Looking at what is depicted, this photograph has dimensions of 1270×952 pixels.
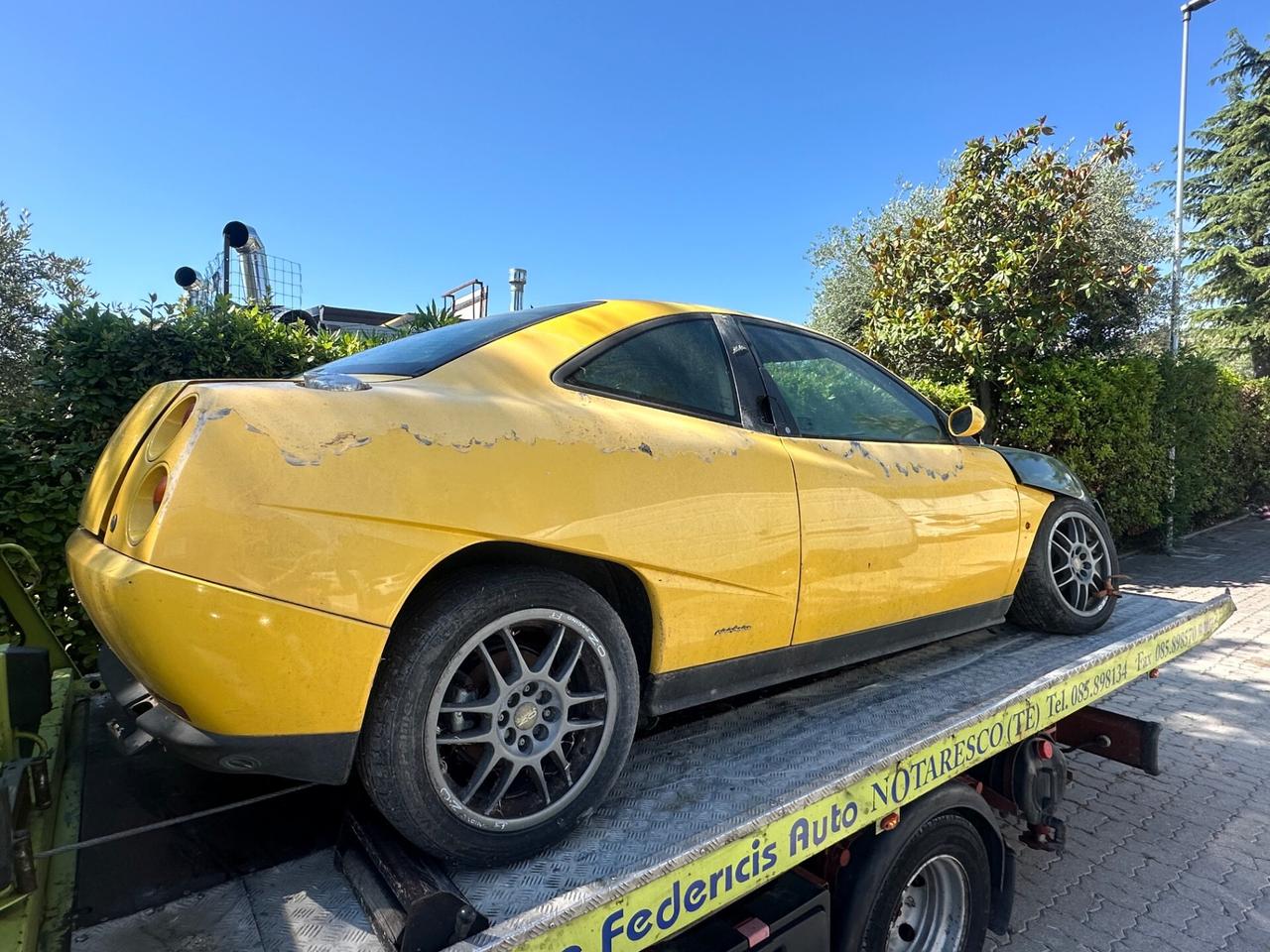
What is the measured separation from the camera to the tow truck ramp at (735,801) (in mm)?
1464

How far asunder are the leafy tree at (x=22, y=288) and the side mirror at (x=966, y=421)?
737 cm

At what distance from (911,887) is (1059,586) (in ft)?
5.50

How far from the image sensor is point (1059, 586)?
11.2 ft

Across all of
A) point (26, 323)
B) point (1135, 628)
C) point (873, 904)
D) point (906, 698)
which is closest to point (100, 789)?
point (873, 904)

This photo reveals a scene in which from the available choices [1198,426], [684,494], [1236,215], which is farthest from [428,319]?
[1236,215]

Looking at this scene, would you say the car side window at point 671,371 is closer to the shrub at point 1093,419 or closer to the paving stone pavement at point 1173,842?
the paving stone pavement at point 1173,842

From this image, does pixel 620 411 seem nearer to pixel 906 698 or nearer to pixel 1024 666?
pixel 906 698

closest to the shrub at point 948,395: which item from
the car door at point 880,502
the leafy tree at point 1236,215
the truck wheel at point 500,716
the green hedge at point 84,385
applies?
the car door at point 880,502

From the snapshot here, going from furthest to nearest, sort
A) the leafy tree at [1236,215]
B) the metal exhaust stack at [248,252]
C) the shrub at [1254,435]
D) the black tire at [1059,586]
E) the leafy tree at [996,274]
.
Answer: the leafy tree at [1236,215] < the shrub at [1254,435] < the metal exhaust stack at [248,252] < the leafy tree at [996,274] < the black tire at [1059,586]

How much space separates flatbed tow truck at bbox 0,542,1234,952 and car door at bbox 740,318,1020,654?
32cm

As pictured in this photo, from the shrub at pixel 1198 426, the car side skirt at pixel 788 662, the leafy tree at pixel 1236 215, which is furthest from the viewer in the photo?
the leafy tree at pixel 1236 215

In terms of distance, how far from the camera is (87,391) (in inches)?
148

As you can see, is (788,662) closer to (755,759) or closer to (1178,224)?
(755,759)

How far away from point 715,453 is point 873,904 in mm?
1400
